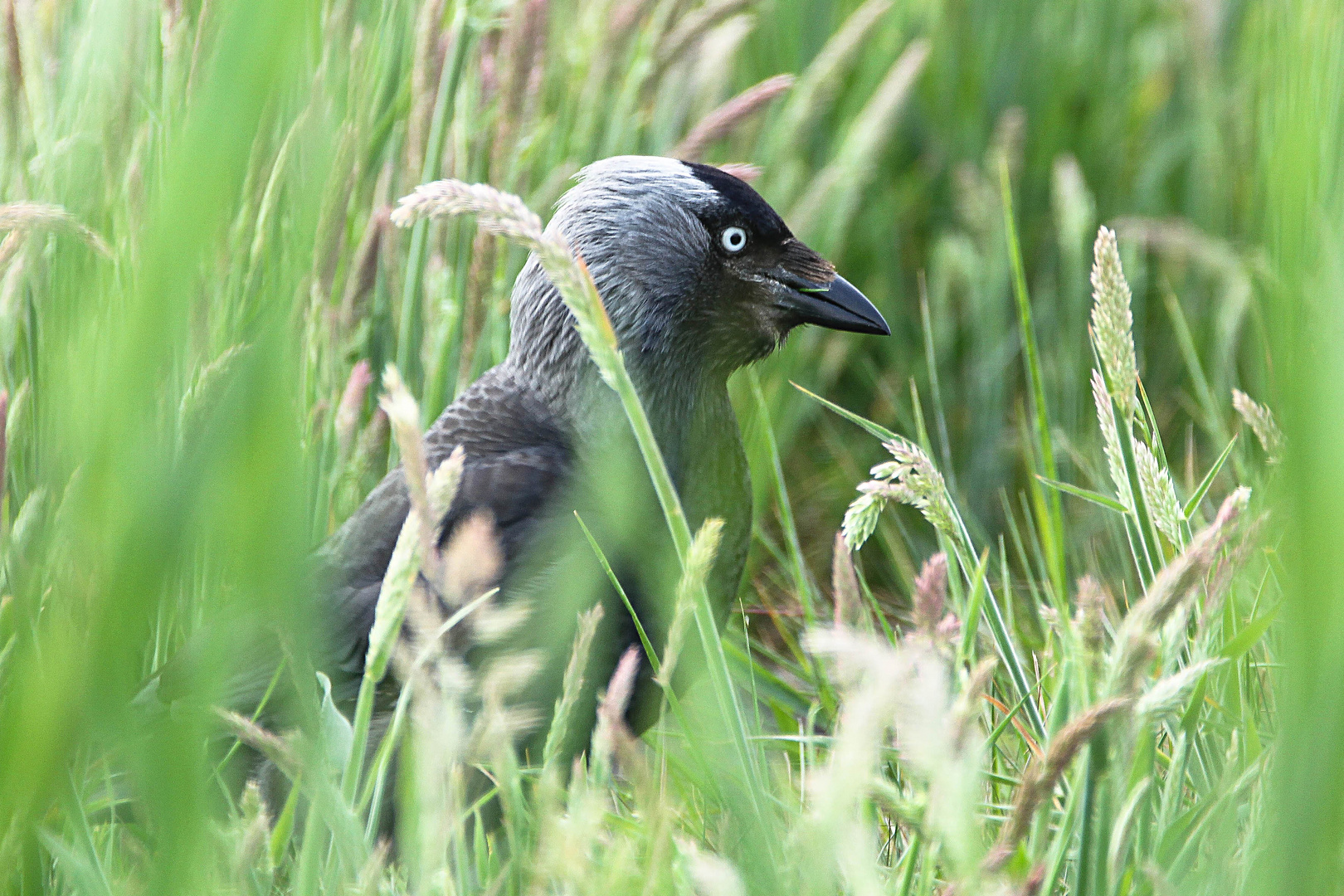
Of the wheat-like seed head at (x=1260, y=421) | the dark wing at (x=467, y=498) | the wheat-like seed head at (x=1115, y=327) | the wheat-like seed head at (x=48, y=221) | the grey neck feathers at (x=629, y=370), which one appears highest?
the wheat-like seed head at (x=48, y=221)

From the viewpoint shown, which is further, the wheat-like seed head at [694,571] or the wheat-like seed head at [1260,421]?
the wheat-like seed head at [1260,421]

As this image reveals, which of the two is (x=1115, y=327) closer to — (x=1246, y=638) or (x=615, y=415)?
(x=1246, y=638)

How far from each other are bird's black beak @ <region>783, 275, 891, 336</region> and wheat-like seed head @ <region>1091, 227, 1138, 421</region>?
49.6 inches

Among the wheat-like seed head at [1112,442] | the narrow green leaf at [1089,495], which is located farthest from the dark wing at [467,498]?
the wheat-like seed head at [1112,442]

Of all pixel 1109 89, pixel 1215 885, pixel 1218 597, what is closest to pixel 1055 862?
pixel 1215 885

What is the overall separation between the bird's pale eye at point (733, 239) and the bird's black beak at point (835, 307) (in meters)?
0.12

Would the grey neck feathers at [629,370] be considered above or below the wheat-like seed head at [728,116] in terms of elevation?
below

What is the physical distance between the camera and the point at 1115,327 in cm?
108

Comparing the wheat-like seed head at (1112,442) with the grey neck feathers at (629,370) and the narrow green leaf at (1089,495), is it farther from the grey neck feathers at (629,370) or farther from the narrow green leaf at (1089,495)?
the grey neck feathers at (629,370)

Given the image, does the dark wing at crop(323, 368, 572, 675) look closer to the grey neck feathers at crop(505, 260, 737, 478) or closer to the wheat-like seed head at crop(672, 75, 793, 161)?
the grey neck feathers at crop(505, 260, 737, 478)

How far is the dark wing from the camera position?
6.94 feet

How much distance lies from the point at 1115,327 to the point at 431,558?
0.62 metres

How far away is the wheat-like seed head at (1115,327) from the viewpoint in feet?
3.55

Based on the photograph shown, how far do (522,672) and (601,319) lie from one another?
24cm
